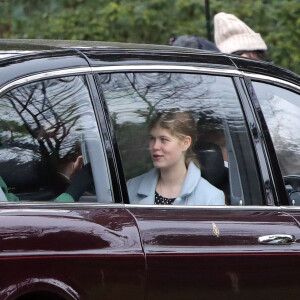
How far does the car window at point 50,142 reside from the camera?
419 cm

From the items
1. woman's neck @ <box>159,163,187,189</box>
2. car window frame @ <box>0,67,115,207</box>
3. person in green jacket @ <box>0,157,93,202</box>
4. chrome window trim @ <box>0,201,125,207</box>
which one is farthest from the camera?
woman's neck @ <box>159,163,187,189</box>

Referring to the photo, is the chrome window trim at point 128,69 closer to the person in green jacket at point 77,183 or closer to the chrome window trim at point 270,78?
the chrome window trim at point 270,78

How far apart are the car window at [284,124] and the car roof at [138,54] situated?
0.25 feet

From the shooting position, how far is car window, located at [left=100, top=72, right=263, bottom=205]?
4473 millimetres

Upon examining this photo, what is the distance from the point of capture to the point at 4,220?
3.94m

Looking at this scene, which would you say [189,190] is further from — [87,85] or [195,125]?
[87,85]

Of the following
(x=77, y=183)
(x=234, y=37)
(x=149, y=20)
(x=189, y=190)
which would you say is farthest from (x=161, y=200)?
(x=149, y=20)

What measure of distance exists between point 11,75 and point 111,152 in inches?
20.2

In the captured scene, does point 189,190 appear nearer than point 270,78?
Yes

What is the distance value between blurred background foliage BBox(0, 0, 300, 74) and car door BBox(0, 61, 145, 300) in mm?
6752

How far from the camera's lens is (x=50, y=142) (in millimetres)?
4309

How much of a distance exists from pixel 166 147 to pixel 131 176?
31 centimetres

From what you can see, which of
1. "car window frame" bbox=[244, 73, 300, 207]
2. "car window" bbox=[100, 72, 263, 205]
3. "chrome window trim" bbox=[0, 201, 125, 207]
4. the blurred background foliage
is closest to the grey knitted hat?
the blurred background foliage

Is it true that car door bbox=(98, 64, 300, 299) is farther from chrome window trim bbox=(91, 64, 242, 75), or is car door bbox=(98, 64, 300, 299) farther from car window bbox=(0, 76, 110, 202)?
car window bbox=(0, 76, 110, 202)
